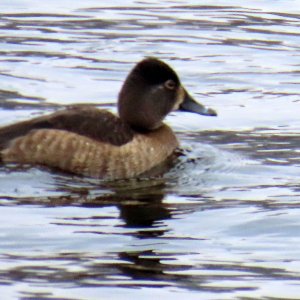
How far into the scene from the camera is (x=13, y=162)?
10.8 m

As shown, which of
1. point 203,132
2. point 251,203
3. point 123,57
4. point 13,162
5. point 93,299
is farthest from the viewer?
point 123,57

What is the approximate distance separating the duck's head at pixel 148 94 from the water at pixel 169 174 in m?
0.44

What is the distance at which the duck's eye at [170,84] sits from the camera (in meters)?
11.6

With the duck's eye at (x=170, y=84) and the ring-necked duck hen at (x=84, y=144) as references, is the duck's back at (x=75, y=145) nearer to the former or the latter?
the ring-necked duck hen at (x=84, y=144)

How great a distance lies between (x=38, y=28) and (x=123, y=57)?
1.96 metres

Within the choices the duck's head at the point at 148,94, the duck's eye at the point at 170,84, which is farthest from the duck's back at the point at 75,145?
the duck's eye at the point at 170,84

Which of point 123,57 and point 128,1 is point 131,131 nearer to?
point 123,57

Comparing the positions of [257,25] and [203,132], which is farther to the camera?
[257,25]

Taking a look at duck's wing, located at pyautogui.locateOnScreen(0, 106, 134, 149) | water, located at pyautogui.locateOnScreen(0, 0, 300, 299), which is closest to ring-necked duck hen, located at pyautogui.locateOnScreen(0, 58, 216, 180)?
duck's wing, located at pyautogui.locateOnScreen(0, 106, 134, 149)

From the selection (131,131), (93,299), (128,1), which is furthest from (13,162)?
(128,1)

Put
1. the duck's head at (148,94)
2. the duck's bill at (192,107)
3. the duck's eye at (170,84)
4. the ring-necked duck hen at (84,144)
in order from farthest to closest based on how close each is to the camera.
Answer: the duck's bill at (192,107), the duck's eye at (170,84), the duck's head at (148,94), the ring-necked duck hen at (84,144)

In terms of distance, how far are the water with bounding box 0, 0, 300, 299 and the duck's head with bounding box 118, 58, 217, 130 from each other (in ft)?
1.45

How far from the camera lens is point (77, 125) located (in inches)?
430

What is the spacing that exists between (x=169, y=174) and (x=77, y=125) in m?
0.83
